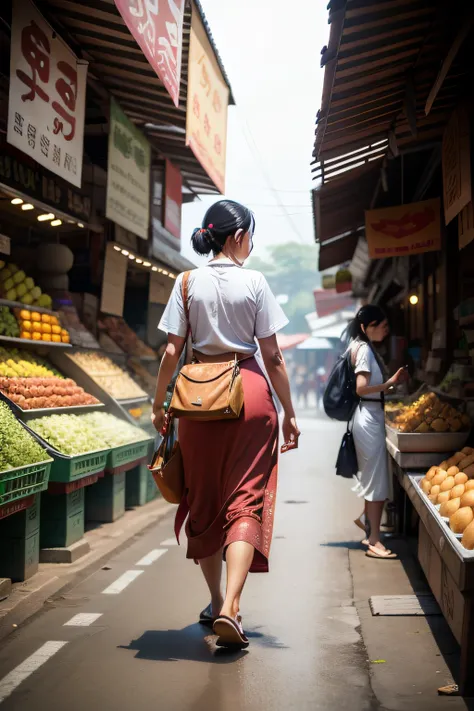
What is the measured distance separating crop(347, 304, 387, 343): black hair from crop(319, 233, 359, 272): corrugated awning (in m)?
8.65

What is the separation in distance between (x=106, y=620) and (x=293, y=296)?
9377 centimetres

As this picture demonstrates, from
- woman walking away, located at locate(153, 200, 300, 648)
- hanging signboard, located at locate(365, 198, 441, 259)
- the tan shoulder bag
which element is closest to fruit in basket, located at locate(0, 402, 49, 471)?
woman walking away, located at locate(153, 200, 300, 648)

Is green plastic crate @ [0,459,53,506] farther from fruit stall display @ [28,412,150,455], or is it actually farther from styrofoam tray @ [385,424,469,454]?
styrofoam tray @ [385,424,469,454]

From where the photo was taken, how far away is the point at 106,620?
5.20 m

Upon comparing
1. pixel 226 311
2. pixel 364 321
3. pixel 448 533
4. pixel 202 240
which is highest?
pixel 202 240

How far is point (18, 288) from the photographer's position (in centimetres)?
986

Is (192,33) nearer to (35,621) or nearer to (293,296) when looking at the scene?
(35,621)

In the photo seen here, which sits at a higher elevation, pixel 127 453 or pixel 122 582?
pixel 127 453

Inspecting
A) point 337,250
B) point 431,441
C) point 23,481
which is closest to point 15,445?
point 23,481

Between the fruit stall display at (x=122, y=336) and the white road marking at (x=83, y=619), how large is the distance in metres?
7.77

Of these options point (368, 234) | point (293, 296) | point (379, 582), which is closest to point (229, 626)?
point (379, 582)

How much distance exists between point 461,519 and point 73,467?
385 centimetres

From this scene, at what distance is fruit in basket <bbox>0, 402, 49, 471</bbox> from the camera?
19.0 ft

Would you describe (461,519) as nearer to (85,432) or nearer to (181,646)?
(181,646)
